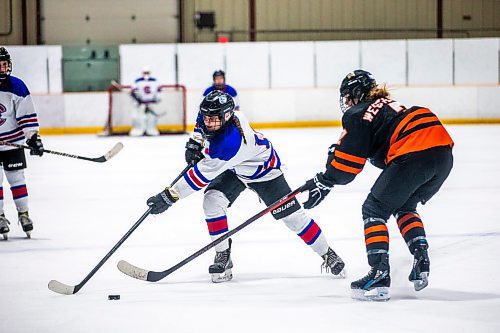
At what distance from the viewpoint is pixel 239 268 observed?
4605 mm

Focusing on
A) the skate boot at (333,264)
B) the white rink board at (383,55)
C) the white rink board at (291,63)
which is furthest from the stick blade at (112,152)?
the white rink board at (383,55)

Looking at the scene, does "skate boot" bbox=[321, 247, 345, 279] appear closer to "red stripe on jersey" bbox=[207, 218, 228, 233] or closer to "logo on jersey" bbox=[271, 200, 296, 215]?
"logo on jersey" bbox=[271, 200, 296, 215]

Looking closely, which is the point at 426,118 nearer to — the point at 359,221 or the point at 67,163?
the point at 359,221

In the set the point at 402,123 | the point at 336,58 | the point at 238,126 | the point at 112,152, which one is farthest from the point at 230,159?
the point at 336,58

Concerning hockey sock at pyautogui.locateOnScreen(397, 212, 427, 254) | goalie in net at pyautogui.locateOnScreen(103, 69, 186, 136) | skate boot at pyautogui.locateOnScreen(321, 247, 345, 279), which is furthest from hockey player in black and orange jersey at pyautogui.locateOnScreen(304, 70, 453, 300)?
goalie in net at pyautogui.locateOnScreen(103, 69, 186, 136)

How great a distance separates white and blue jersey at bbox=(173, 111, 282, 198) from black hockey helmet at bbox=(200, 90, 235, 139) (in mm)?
42

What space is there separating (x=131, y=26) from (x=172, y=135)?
9.06 feet

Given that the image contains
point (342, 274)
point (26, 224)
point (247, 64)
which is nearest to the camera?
point (342, 274)

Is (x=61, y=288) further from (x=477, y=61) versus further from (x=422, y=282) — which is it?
(x=477, y=61)

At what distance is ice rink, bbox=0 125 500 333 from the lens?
3.45 m

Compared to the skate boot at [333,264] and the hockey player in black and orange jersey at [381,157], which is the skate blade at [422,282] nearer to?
the hockey player in black and orange jersey at [381,157]

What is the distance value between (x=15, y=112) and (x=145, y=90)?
377 inches

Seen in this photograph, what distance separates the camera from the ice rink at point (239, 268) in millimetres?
3445

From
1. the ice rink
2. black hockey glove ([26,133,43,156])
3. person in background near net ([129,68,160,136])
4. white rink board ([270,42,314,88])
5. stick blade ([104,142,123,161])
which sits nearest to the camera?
the ice rink
